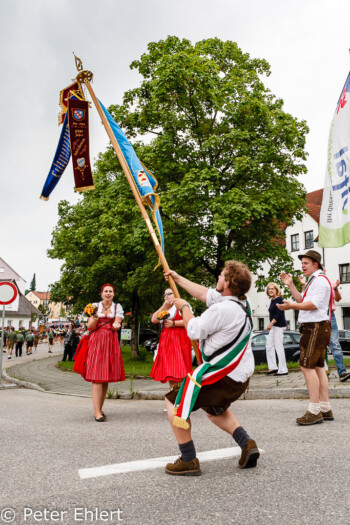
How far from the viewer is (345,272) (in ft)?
119

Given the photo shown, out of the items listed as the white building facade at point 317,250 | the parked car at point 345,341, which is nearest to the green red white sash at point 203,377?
the parked car at point 345,341

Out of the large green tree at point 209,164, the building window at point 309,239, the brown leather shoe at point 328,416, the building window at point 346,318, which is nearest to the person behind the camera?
the brown leather shoe at point 328,416

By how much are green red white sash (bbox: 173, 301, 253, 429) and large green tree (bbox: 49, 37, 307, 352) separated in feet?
34.3

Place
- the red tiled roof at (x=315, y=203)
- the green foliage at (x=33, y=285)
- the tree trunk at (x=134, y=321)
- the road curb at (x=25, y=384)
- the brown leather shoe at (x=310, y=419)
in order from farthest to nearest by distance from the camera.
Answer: the green foliage at (x=33, y=285), the red tiled roof at (x=315, y=203), the tree trunk at (x=134, y=321), the road curb at (x=25, y=384), the brown leather shoe at (x=310, y=419)

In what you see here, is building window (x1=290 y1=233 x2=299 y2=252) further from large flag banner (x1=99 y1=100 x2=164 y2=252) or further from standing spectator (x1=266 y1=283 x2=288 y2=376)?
large flag banner (x1=99 y1=100 x2=164 y2=252)

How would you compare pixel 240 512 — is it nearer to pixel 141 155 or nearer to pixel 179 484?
pixel 179 484

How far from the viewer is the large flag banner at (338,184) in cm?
750

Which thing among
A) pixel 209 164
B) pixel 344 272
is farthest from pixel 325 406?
pixel 344 272

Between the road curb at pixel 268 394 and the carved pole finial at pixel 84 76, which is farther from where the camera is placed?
the road curb at pixel 268 394

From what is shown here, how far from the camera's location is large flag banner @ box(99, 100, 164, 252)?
552 centimetres

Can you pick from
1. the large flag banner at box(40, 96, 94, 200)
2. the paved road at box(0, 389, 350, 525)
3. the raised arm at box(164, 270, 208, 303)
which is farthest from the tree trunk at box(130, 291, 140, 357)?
the raised arm at box(164, 270, 208, 303)

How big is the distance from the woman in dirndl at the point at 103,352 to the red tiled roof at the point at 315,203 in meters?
35.3

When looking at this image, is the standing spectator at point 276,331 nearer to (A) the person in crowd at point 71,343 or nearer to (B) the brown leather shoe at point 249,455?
(B) the brown leather shoe at point 249,455

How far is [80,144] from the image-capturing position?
694 cm
